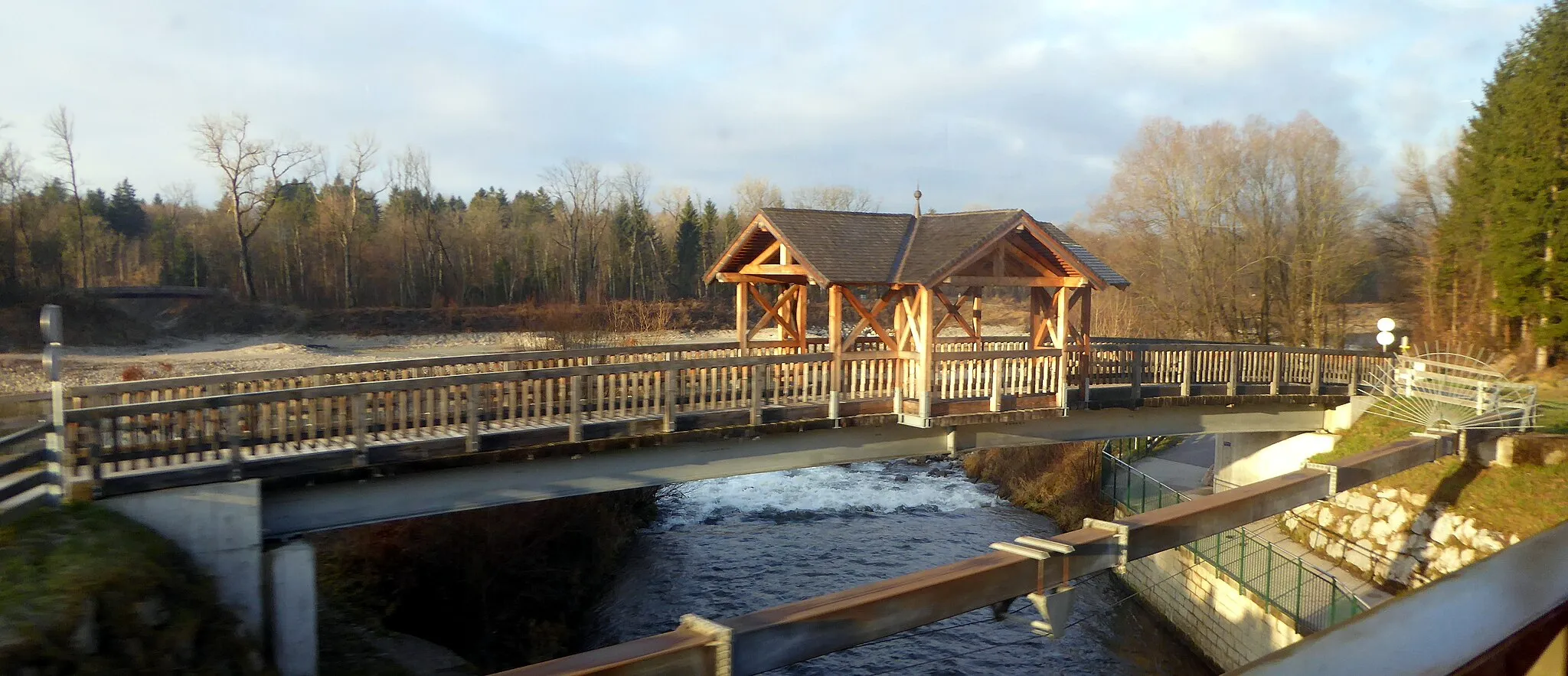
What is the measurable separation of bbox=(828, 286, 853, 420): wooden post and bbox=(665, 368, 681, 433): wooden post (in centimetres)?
273

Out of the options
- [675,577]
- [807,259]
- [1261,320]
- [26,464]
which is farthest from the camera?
[1261,320]

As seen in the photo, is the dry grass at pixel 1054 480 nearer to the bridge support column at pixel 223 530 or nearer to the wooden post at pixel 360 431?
the wooden post at pixel 360 431

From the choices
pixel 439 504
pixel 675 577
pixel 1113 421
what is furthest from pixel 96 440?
pixel 1113 421

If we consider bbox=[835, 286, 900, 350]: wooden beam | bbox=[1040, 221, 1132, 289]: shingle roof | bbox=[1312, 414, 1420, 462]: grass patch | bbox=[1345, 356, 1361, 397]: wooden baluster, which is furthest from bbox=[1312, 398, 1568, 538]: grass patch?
bbox=[835, 286, 900, 350]: wooden beam

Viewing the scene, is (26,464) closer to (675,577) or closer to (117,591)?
(117,591)

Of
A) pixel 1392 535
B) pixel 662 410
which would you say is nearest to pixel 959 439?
pixel 662 410

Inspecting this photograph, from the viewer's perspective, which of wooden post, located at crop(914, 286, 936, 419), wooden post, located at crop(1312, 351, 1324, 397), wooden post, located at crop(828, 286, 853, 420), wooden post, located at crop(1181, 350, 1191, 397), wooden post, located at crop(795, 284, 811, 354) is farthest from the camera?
wooden post, located at crop(1312, 351, 1324, 397)

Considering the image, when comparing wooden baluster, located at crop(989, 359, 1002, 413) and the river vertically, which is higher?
wooden baluster, located at crop(989, 359, 1002, 413)

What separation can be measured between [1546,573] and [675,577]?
745 inches

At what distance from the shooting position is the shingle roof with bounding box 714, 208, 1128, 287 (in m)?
14.7

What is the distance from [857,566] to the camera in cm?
2072

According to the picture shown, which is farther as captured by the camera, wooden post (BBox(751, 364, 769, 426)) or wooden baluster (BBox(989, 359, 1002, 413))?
wooden baluster (BBox(989, 359, 1002, 413))

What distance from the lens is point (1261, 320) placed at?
3553 centimetres

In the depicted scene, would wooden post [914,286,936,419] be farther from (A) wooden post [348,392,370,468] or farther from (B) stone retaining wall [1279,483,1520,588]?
(A) wooden post [348,392,370,468]
